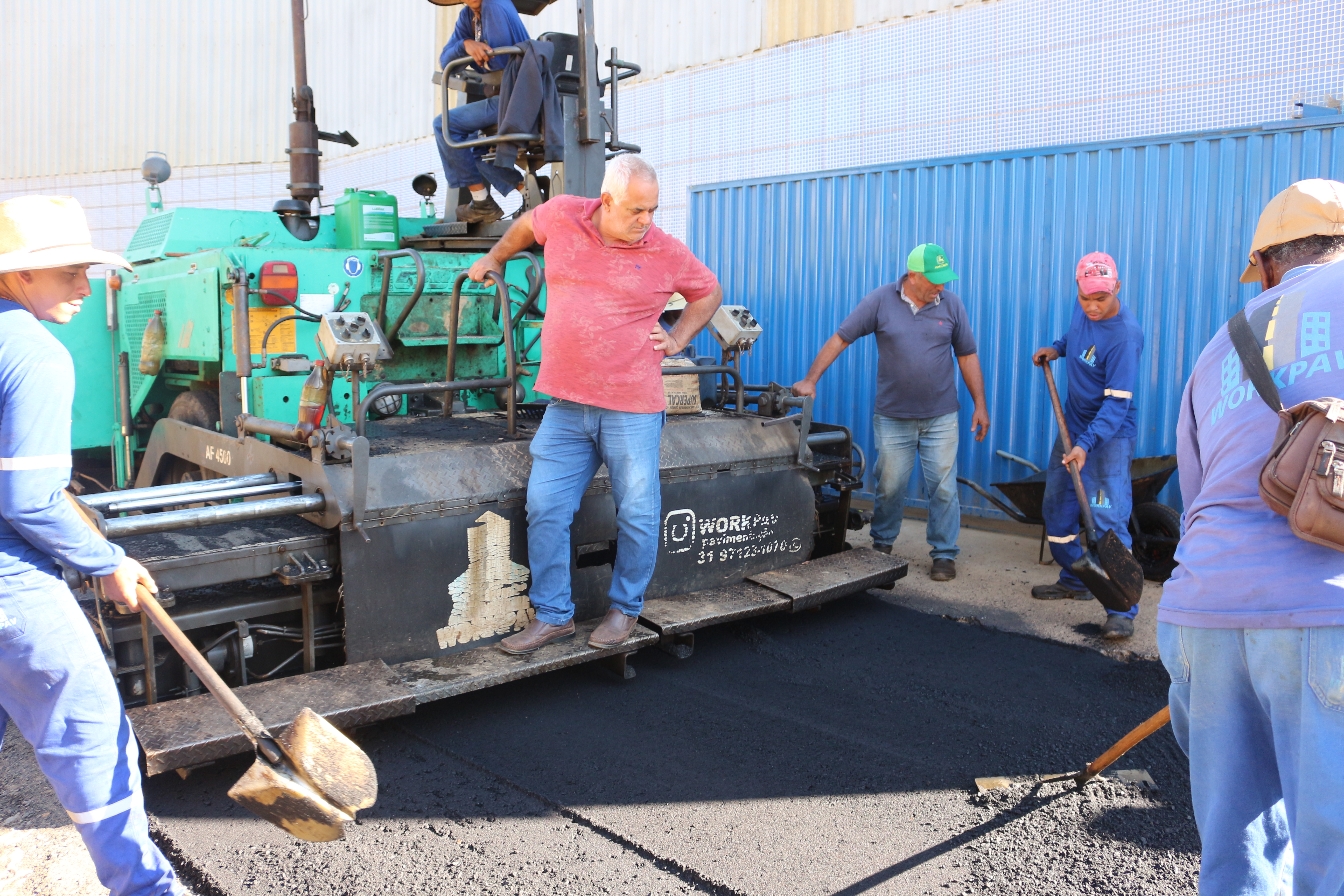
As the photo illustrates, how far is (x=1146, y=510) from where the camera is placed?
18.7 feet

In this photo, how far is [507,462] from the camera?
4.00m

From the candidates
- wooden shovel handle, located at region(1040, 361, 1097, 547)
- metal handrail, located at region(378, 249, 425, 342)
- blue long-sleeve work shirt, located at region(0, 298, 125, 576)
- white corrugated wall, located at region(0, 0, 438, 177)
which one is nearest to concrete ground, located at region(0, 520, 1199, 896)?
wooden shovel handle, located at region(1040, 361, 1097, 547)

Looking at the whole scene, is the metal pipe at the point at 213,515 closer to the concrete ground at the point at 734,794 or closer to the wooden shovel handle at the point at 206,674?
the wooden shovel handle at the point at 206,674

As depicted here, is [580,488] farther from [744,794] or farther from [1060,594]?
[1060,594]

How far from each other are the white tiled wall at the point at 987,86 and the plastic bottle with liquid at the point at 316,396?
516 cm

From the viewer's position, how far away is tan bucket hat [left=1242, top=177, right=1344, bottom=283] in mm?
2004

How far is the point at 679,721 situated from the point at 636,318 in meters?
1.51

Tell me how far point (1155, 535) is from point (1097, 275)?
1.77 m

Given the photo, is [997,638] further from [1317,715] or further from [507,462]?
[1317,715]

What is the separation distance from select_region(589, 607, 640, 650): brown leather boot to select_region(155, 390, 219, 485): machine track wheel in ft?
7.60

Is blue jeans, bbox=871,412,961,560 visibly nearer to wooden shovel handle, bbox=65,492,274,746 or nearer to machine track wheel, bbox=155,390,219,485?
machine track wheel, bbox=155,390,219,485

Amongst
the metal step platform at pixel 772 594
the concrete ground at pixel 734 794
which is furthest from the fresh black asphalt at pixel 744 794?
the metal step platform at pixel 772 594

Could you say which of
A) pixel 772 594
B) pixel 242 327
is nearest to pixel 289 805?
pixel 242 327

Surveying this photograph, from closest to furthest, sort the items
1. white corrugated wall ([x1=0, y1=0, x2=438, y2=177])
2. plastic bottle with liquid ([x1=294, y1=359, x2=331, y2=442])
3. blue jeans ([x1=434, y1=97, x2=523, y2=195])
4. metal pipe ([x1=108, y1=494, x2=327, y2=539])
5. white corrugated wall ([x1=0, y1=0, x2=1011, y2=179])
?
1. metal pipe ([x1=108, y1=494, x2=327, y2=539])
2. plastic bottle with liquid ([x1=294, y1=359, x2=331, y2=442])
3. blue jeans ([x1=434, y1=97, x2=523, y2=195])
4. white corrugated wall ([x1=0, y1=0, x2=1011, y2=179])
5. white corrugated wall ([x1=0, y1=0, x2=438, y2=177])
